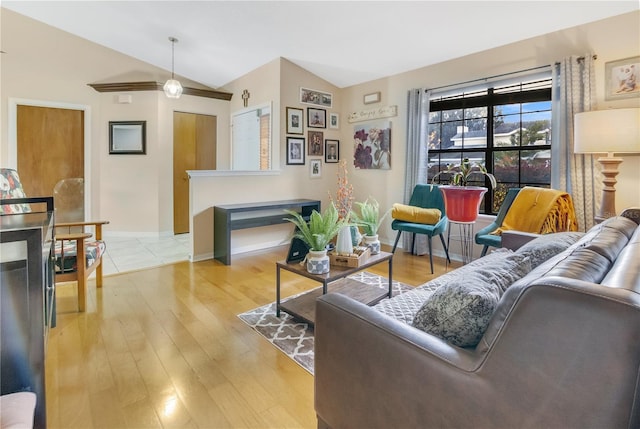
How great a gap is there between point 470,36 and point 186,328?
3621 millimetres

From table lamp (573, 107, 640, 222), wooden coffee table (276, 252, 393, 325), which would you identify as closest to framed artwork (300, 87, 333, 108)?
wooden coffee table (276, 252, 393, 325)

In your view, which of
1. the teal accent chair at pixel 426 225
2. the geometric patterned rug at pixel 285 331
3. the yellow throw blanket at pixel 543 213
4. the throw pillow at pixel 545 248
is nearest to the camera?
the throw pillow at pixel 545 248

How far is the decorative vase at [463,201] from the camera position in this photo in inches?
117

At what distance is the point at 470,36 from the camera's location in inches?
134

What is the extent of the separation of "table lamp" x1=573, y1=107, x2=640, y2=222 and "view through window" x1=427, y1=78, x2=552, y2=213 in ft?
2.40

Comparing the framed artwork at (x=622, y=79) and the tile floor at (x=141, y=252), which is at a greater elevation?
the framed artwork at (x=622, y=79)

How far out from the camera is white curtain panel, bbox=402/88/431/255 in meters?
4.16

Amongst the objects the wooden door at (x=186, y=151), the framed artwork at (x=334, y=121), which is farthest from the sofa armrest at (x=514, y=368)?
the wooden door at (x=186, y=151)

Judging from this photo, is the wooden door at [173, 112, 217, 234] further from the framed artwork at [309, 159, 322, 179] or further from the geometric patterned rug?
the geometric patterned rug

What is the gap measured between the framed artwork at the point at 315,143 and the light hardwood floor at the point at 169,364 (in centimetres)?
239

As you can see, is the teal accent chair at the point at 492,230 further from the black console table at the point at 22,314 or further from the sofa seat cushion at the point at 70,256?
the sofa seat cushion at the point at 70,256

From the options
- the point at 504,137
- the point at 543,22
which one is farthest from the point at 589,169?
the point at 543,22

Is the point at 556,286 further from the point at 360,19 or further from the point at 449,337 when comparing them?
the point at 360,19

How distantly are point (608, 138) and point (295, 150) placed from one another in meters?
3.34
